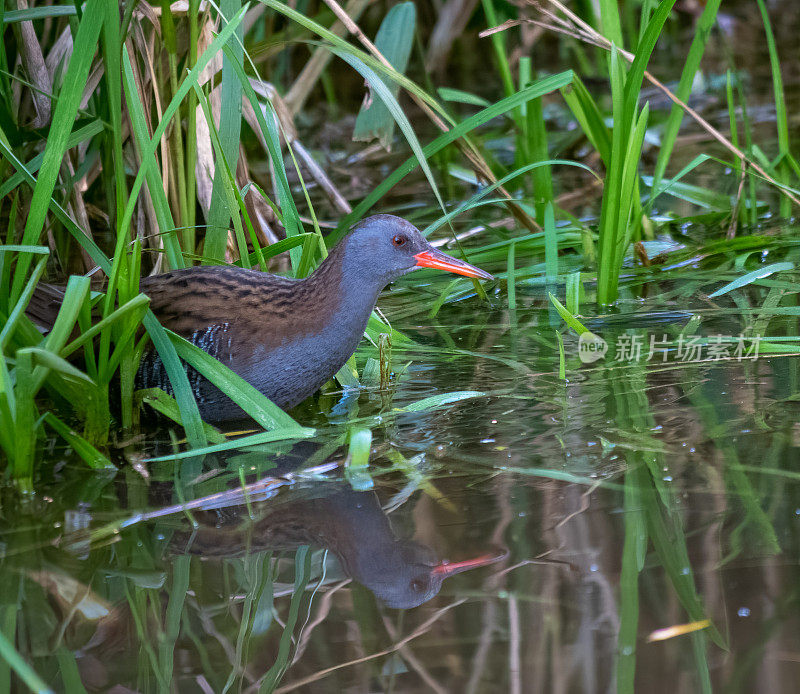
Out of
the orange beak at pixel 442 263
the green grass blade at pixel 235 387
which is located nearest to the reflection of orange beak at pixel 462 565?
the green grass blade at pixel 235 387

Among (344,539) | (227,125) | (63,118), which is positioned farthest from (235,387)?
(227,125)

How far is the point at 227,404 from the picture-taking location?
2689mm

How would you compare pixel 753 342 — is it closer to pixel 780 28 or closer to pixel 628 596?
pixel 628 596

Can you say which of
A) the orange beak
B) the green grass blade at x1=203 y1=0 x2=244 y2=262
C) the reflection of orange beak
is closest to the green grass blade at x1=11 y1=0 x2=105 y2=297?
the green grass blade at x1=203 y1=0 x2=244 y2=262

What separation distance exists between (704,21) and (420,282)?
1200 mm

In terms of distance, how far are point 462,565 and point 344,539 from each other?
0.26 m

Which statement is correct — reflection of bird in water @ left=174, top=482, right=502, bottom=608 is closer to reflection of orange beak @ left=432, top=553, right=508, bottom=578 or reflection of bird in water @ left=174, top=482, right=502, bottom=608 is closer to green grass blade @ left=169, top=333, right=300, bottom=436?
reflection of orange beak @ left=432, top=553, right=508, bottom=578

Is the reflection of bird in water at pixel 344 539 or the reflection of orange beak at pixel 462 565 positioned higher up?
the reflection of orange beak at pixel 462 565

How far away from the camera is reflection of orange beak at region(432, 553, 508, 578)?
6.22 feet

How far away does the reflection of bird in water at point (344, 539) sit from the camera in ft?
6.21

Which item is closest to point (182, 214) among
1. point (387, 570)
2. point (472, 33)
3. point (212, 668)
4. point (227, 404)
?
point (227, 404)

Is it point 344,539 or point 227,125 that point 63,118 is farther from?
point 344,539

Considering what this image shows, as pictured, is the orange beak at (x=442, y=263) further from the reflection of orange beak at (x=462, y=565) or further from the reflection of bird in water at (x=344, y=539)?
the reflection of orange beak at (x=462, y=565)

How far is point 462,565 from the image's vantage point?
191 cm
